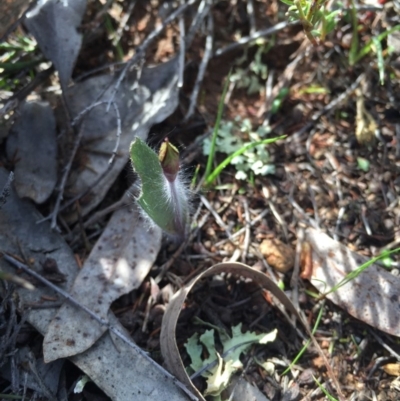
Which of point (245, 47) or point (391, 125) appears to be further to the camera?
point (245, 47)

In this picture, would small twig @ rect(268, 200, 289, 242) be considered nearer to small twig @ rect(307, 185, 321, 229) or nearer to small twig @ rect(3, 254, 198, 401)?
small twig @ rect(307, 185, 321, 229)

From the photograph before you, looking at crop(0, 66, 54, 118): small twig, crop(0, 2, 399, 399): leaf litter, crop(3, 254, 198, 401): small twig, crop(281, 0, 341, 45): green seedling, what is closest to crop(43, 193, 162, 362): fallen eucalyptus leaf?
crop(3, 254, 198, 401): small twig

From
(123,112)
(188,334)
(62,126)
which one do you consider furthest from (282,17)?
(188,334)

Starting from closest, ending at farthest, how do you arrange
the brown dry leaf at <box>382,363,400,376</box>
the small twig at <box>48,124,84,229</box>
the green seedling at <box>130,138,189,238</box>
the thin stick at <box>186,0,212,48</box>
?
the green seedling at <box>130,138,189,238</box> → the brown dry leaf at <box>382,363,400,376</box> → the small twig at <box>48,124,84,229</box> → the thin stick at <box>186,0,212,48</box>

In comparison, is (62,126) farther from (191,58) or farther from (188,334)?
(188,334)

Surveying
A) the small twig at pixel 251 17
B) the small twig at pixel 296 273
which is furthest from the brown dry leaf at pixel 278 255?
the small twig at pixel 251 17

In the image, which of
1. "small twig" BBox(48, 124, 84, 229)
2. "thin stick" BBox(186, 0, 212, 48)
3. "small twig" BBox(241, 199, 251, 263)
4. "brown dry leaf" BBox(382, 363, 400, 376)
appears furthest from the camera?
"thin stick" BBox(186, 0, 212, 48)

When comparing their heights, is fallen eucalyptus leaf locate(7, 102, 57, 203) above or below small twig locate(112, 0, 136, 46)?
below
